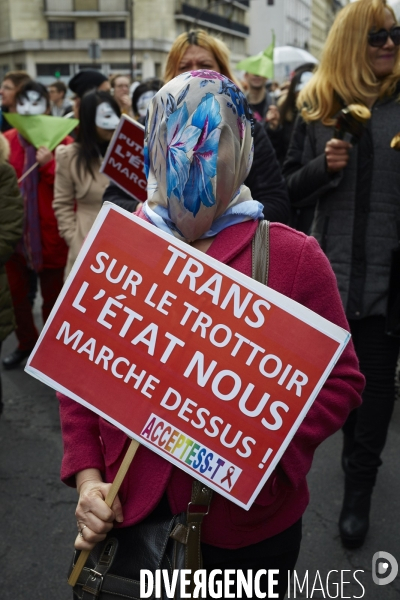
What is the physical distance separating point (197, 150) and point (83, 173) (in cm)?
326

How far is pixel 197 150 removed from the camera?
55.3 inches

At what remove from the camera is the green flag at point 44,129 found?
16.5 ft

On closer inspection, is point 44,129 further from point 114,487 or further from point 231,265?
point 114,487

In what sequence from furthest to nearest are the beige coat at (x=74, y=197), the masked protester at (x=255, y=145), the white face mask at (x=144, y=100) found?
1. the white face mask at (x=144, y=100)
2. the beige coat at (x=74, y=197)
3. the masked protester at (x=255, y=145)

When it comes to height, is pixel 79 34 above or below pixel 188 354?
below

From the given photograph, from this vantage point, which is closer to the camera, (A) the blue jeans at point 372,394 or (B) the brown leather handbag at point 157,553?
(B) the brown leather handbag at point 157,553

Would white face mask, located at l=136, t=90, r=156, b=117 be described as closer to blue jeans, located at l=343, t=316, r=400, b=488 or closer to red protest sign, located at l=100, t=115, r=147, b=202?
red protest sign, located at l=100, t=115, r=147, b=202

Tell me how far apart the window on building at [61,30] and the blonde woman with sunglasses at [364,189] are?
1856 inches

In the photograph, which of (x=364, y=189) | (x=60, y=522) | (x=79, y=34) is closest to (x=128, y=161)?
(x=364, y=189)

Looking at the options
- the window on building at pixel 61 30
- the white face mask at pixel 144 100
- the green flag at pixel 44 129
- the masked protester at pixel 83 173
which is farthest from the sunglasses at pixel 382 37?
the window on building at pixel 61 30

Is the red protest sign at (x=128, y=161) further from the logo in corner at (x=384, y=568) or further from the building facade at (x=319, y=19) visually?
the building facade at (x=319, y=19)

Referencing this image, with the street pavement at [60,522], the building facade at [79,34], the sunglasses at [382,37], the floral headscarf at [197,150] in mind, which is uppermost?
the sunglasses at [382,37]

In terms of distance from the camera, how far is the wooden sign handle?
1437mm

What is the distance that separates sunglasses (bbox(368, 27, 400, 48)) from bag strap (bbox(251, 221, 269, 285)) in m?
1.53
